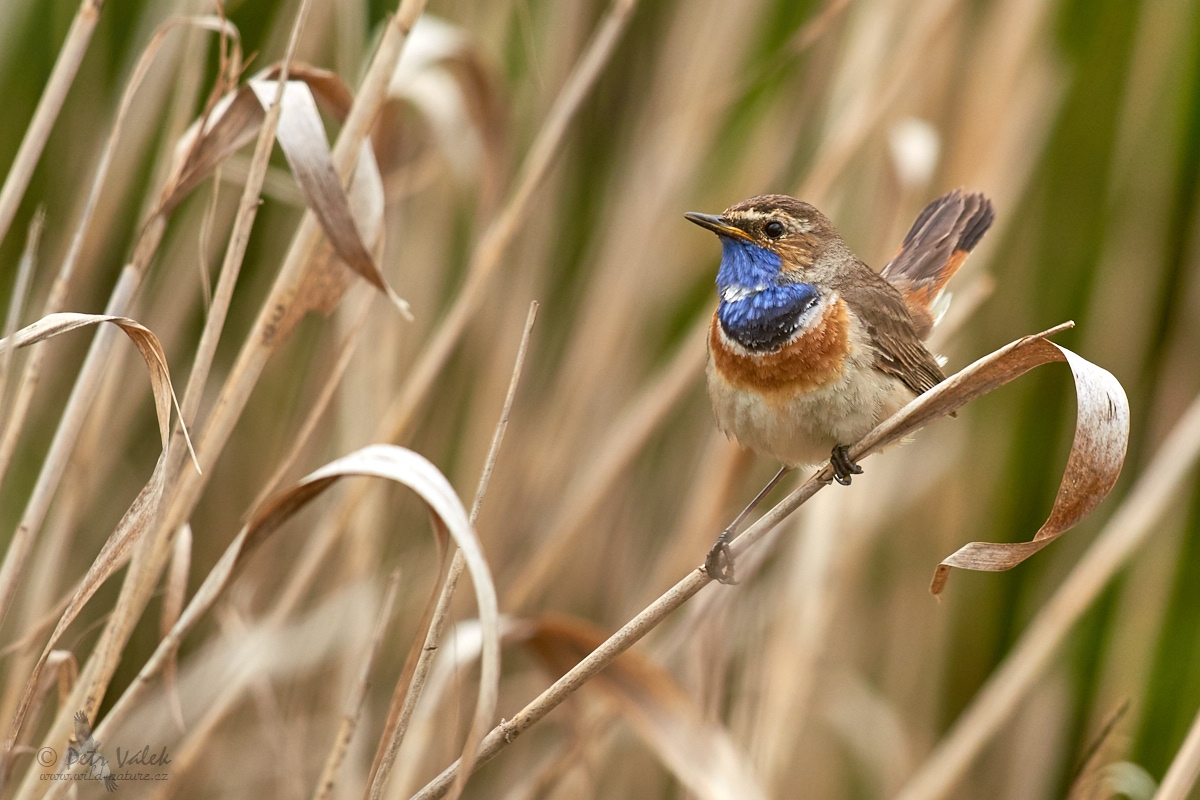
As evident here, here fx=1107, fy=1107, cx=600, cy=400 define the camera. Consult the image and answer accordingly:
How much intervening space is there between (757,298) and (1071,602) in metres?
1.04

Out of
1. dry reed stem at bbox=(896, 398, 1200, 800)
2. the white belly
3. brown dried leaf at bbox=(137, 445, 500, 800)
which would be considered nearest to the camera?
brown dried leaf at bbox=(137, 445, 500, 800)

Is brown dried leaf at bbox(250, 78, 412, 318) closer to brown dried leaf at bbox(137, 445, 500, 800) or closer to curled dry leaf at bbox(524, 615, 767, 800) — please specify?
brown dried leaf at bbox(137, 445, 500, 800)

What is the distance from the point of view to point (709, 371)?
2.52 m

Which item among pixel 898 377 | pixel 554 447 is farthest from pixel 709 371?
pixel 554 447

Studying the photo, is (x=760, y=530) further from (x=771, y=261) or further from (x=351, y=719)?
(x=771, y=261)

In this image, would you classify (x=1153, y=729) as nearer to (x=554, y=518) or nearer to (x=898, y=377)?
(x=898, y=377)

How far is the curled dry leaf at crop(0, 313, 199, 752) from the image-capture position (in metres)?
1.51

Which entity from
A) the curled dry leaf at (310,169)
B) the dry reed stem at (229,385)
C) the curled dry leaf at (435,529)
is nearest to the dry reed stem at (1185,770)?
the curled dry leaf at (435,529)

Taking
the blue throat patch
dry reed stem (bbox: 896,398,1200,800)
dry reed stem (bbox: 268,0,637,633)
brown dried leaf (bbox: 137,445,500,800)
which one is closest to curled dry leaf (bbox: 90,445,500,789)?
brown dried leaf (bbox: 137,445,500,800)

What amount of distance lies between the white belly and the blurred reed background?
1.10 ft

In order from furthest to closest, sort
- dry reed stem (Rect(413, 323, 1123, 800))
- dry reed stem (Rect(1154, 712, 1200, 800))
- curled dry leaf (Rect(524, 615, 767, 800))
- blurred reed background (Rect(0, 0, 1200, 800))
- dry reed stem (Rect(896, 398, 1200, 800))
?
blurred reed background (Rect(0, 0, 1200, 800)) → dry reed stem (Rect(896, 398, 1200, 800)) → curled dry leaf (Rect(524, 615, 767, 800)) → dry reed stem (Rect(1154, 712, 1200, 800)) → dry reed stem (Rect(413, 323, 1123, 800))

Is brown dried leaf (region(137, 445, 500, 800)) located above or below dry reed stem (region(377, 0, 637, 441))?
below

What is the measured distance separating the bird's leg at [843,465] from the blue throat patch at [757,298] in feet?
0.94

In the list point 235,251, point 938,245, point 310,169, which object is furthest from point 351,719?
point 938,245
